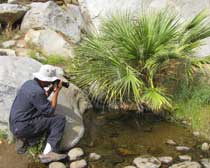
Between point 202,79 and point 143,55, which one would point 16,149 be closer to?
point 143,55

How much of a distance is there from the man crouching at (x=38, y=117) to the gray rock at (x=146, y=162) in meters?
1.16

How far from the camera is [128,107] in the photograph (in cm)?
902

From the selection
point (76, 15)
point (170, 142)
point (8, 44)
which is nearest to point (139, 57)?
point (170, 142)

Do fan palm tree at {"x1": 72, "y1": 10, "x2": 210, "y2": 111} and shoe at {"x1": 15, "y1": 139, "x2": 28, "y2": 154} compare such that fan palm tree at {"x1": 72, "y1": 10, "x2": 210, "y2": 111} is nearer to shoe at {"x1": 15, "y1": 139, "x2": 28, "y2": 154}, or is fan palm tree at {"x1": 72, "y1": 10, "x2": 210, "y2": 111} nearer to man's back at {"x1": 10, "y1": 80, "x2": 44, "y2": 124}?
man's back at {"x1": 10, "y1": 80, "x2": 44, "y2": 124}

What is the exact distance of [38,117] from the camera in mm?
7066

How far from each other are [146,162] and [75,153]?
1137mm

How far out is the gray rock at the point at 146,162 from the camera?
22.4 feet

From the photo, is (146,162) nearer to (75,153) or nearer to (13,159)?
(75,153)

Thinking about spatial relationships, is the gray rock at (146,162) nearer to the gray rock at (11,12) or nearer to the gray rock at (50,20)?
the gray rock at (50,20)

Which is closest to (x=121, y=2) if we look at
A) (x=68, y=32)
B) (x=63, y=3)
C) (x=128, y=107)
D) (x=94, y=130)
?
(x=68, y=32)

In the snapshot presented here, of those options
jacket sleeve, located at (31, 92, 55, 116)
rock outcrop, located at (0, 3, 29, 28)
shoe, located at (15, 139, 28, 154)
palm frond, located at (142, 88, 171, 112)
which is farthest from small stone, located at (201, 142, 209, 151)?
rock outcrop, located at (0, 3, 29, 28)

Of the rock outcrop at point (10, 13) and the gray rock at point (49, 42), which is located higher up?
the rock outcrop at point (10, 13)

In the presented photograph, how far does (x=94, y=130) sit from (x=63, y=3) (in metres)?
5.86

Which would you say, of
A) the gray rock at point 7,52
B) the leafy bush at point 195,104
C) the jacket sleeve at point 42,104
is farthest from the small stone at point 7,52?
the leafy bush at point 195,104
